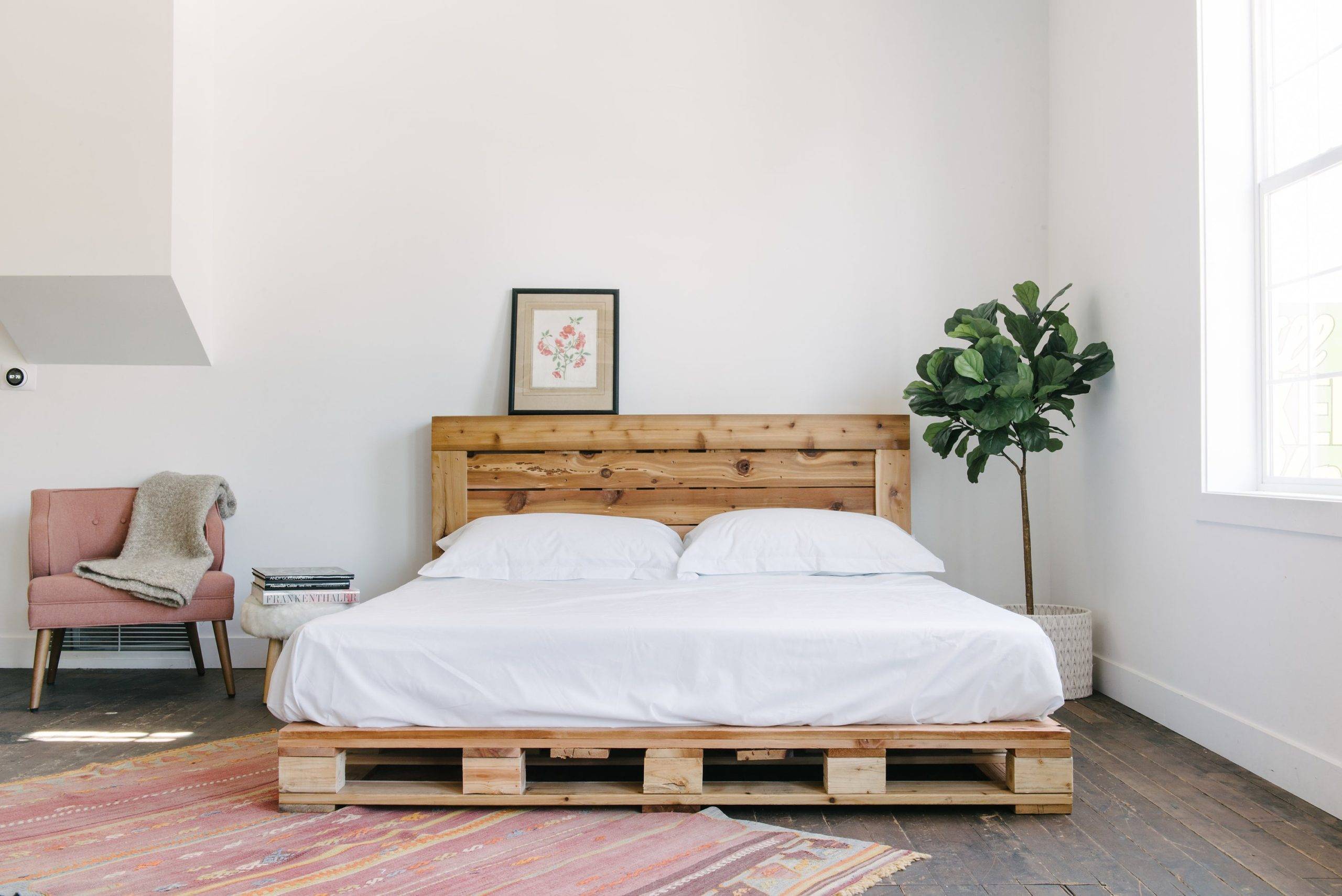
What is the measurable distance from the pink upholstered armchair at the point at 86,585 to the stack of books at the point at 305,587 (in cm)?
28

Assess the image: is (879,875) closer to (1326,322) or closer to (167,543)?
(1326,322)

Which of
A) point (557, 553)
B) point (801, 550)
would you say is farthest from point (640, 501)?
point (801, 550)

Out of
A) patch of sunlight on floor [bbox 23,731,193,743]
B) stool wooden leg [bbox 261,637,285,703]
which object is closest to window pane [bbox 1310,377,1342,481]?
stool wooden leg [bbox 261,637,285,703]

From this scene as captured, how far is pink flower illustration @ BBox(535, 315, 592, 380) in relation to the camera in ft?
11.8

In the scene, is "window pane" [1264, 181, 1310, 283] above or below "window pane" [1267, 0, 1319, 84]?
below

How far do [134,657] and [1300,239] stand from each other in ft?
14.3

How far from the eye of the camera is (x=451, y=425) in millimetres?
3506

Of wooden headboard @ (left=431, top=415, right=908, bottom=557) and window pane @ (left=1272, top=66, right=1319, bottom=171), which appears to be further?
wooden headboard @ (left=431, top=415, right=908, bottom=557)

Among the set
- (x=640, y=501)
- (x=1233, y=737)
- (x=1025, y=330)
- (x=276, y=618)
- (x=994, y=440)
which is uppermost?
(x=1025, y=330)

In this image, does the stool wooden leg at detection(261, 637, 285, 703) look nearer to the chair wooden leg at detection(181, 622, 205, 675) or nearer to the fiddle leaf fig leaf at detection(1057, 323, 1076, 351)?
the chair wooden leg at detection(181, 622, 205, 675)

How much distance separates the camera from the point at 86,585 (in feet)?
10.1

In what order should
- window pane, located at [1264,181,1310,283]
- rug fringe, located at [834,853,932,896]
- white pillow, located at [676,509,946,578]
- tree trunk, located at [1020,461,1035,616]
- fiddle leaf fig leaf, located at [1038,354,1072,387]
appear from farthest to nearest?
tree trunk, located at [1020,461,1035,616] → fiddle leaf fig leaf, located at [1038,354,1072,387] → white pillow, located at [676,509,946,578] → window pane, located at [1264,181,1310,283] → rug fringe, located at [834,853,932,896]

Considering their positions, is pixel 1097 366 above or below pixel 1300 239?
below

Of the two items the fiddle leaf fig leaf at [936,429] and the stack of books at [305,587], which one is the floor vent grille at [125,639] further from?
the fiddle leaf fig leaf at [936,429]
